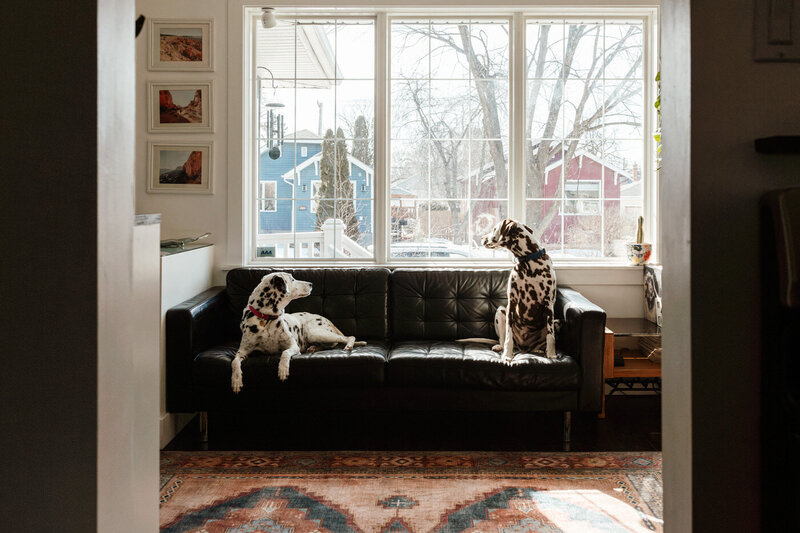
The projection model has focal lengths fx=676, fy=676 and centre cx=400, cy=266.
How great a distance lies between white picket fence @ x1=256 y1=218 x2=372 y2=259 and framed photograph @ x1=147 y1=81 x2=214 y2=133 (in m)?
0.88

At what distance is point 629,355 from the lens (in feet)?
14.6

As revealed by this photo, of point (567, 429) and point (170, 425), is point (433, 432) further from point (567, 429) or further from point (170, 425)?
point (170, 425)

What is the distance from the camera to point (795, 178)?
125 centimetres

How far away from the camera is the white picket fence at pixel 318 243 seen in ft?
15.8

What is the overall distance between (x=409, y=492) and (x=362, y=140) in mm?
2600

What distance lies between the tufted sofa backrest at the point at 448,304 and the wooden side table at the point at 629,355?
0.71m

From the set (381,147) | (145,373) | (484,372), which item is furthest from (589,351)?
(145,373)

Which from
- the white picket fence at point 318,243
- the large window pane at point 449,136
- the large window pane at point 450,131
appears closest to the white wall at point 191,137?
the large window pane at point 450,131

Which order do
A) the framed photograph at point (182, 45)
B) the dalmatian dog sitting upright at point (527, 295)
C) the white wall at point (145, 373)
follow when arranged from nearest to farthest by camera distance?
the white wall at point (145, 373) < the dalmatian dog sitting upright at point (527, 295) < the framed photograph at point (182, 45)

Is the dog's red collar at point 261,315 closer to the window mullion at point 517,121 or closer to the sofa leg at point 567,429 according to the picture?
the sofa leg at point 567,429
